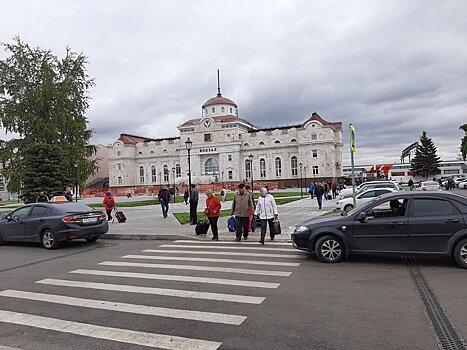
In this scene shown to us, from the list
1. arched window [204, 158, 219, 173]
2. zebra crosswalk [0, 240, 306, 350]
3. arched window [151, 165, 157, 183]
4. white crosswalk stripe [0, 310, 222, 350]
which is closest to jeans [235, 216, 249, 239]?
zebra crosswalk [0, 240, 306, 350]

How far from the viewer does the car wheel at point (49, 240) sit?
1164 cm

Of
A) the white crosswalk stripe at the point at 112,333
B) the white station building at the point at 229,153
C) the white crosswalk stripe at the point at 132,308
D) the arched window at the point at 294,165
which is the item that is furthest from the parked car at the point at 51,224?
the arched window at the point at 294,165

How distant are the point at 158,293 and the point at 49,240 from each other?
701 centimetres

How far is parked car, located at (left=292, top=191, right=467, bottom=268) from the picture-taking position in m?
7.70

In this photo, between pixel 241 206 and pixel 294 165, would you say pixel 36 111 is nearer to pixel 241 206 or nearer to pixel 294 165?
pixel 241 206

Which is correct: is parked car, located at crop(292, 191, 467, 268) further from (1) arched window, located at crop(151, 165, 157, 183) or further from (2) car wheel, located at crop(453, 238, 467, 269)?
(1) arched window, located at crop(151, 165, 157, 183)

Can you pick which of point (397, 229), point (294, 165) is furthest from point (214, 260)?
point (294, 165)

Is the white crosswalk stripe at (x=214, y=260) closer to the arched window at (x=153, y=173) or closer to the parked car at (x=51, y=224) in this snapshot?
the parked car at (x=51, y=224)

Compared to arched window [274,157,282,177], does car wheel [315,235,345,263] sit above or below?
below

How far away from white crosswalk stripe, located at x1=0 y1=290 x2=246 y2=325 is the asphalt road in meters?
0.01

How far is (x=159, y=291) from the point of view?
6.47 meters

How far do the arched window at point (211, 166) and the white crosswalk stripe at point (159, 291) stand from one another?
306 ft

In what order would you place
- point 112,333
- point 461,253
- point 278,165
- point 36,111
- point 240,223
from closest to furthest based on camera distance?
point 112,333
point 461,253
point 240,223
point 36,111
point 278,165

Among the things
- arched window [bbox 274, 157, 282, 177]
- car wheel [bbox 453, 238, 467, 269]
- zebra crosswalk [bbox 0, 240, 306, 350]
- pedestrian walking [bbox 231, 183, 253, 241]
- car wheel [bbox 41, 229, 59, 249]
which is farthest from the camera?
arched window [bbox 274, 157, 282, 177]
